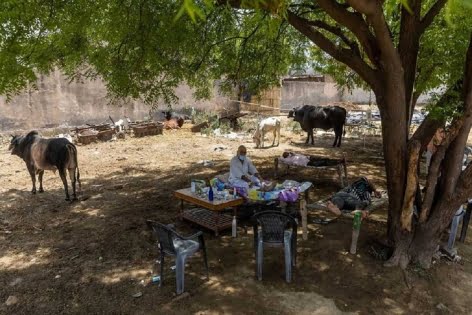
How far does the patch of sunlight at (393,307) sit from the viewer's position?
4936 mm

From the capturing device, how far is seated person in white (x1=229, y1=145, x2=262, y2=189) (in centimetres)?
802

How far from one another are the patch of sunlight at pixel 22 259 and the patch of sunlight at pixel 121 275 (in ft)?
4.31

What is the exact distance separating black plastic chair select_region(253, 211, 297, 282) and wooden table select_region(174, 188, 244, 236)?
1409 mm

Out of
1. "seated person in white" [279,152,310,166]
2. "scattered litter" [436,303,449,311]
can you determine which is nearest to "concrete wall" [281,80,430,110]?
"seated person in white" [279,152,310,166]

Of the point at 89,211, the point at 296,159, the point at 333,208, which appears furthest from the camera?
the point at 296,159

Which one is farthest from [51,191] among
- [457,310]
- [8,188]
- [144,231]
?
[457,310]

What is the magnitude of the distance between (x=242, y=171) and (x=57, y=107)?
479 inches

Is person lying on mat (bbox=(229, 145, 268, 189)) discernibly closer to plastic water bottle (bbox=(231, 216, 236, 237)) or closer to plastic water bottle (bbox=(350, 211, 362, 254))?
plastic water bottle (bbox=(231, 216, 236, 237))

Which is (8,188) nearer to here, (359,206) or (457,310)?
(359,206)

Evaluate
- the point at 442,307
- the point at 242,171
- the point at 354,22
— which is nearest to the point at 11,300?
the point at 242,171

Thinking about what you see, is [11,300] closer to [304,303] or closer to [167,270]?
[167,270]

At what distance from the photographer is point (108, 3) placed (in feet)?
20.3

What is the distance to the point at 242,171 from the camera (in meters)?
8.25

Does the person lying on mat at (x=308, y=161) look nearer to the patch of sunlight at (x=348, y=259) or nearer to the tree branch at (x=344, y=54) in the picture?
the patch of sunlight at (x=348, y=259)
